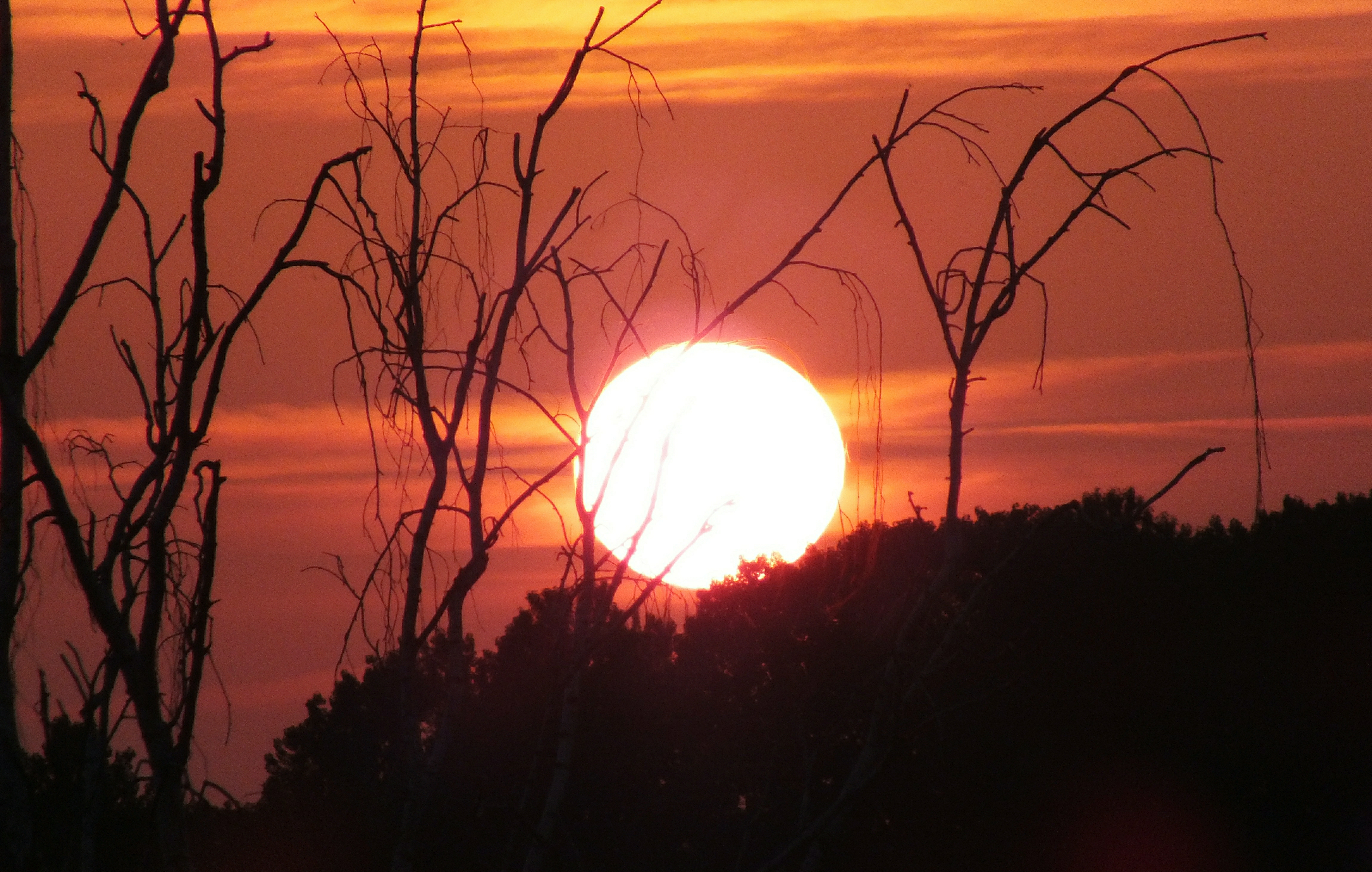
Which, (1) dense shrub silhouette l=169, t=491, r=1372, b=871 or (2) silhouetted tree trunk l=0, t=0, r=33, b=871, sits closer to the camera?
(2) silhouetted tree trunk l=0, t=0, r=33, b=871

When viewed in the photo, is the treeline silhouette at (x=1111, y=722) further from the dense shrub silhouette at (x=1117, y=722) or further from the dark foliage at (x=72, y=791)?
the dark foliage at (x=72, y=791)

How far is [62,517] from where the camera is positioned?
8.14ft

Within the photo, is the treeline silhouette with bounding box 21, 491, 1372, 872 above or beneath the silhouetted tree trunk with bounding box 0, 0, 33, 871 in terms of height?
beneath

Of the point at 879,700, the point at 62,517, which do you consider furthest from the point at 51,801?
the point at 879,700

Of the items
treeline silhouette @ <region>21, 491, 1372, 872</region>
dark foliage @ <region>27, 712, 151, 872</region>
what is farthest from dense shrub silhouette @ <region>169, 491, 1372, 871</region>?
dark foliage @ <region>27, 712, 151, 872</region>

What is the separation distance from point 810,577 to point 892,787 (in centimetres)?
478

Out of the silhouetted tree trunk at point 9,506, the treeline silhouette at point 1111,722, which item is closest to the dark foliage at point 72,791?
the silhouetted tree trunk at point 9,506

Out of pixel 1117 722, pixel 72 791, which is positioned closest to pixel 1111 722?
pixel 1117 722

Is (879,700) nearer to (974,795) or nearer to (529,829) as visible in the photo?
(529,829)

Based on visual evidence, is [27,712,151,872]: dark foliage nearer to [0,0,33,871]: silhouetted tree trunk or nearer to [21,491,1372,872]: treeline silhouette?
[0,0,33,871]: silhouetted tree trunk

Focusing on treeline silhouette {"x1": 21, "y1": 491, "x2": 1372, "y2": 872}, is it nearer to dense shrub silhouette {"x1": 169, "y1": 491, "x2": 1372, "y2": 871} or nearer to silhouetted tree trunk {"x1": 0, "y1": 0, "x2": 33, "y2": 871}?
dense shrub silhouette {"x1": 169, "y1": 491, "x2": 1372, "y2": 871}

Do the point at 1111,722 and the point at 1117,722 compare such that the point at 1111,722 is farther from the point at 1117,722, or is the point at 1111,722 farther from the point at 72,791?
the point at 72,791

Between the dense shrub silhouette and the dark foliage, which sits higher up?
the dark foliage

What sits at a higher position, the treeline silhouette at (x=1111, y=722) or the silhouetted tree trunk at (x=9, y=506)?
the silhouetted tree trunk at (x=9, y=506)
